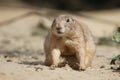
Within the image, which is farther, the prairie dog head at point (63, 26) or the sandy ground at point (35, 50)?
the prairie dog head at point (63, 26)

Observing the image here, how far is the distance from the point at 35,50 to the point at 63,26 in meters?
4.51

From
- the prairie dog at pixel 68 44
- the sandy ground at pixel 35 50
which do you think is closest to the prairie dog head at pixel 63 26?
the prairie dog at pixel 68 44

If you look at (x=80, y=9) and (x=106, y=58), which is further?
(x=80, y=9)

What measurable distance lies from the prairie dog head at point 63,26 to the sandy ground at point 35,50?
1.72 ft

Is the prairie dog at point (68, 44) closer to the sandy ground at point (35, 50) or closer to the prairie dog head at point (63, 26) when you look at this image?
the prairie dog head at point (63, 26)

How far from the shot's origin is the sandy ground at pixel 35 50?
8.00m

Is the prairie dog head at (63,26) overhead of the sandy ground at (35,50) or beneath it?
overhead

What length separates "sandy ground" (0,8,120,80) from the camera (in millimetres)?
8000

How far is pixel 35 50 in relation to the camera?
1274cm

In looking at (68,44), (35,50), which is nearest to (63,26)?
(68,44)

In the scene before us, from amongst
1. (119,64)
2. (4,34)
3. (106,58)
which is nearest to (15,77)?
(119,64)

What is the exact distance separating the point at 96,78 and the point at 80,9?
13096mm

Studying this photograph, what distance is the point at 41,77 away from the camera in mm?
7828

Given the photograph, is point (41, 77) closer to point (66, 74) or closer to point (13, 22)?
point (66, 74)
